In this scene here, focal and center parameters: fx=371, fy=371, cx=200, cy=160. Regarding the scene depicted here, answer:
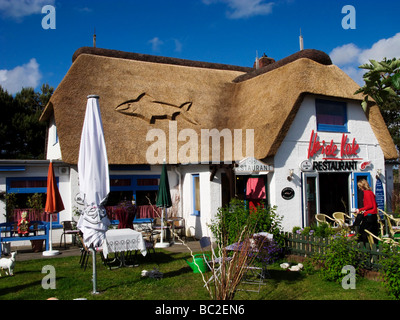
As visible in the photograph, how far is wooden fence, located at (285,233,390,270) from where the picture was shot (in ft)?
23.1

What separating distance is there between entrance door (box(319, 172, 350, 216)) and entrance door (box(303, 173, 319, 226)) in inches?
34.0

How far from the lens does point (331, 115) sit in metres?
12.6

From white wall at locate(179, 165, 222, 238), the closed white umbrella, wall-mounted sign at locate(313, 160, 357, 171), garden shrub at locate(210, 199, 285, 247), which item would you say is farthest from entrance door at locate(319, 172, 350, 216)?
the closed white umbrella

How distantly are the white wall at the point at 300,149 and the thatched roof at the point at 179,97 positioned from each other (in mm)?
428

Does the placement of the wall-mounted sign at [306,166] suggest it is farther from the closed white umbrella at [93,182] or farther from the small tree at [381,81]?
the closed white umbrella at [93,182]

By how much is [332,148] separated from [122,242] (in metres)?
7.73

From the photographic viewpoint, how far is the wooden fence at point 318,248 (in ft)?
23.1

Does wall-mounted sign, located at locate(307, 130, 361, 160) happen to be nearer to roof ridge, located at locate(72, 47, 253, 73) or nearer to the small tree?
the small tree

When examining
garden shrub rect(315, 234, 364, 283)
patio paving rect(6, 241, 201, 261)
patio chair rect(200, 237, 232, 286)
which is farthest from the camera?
patio paving rect(6, 241, 201, 261)

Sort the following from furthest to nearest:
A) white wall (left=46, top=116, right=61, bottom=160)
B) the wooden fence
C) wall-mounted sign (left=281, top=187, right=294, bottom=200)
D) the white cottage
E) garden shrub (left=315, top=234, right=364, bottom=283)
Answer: white wall (left=46, top=116, right=61, bottom=160)
the white cottage
wall-mounted sign (left=281, top=187, right=294, bottom=200)
the wooden fence
garden shrub (left=315, top=234, right=364, bottom=283)

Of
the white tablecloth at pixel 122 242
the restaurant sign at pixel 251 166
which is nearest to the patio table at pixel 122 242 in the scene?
the white tablecloth at pixel 122 242

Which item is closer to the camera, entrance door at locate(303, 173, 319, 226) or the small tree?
the small tree

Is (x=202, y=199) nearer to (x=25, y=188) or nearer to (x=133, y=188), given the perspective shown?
(x=133, y=188)
